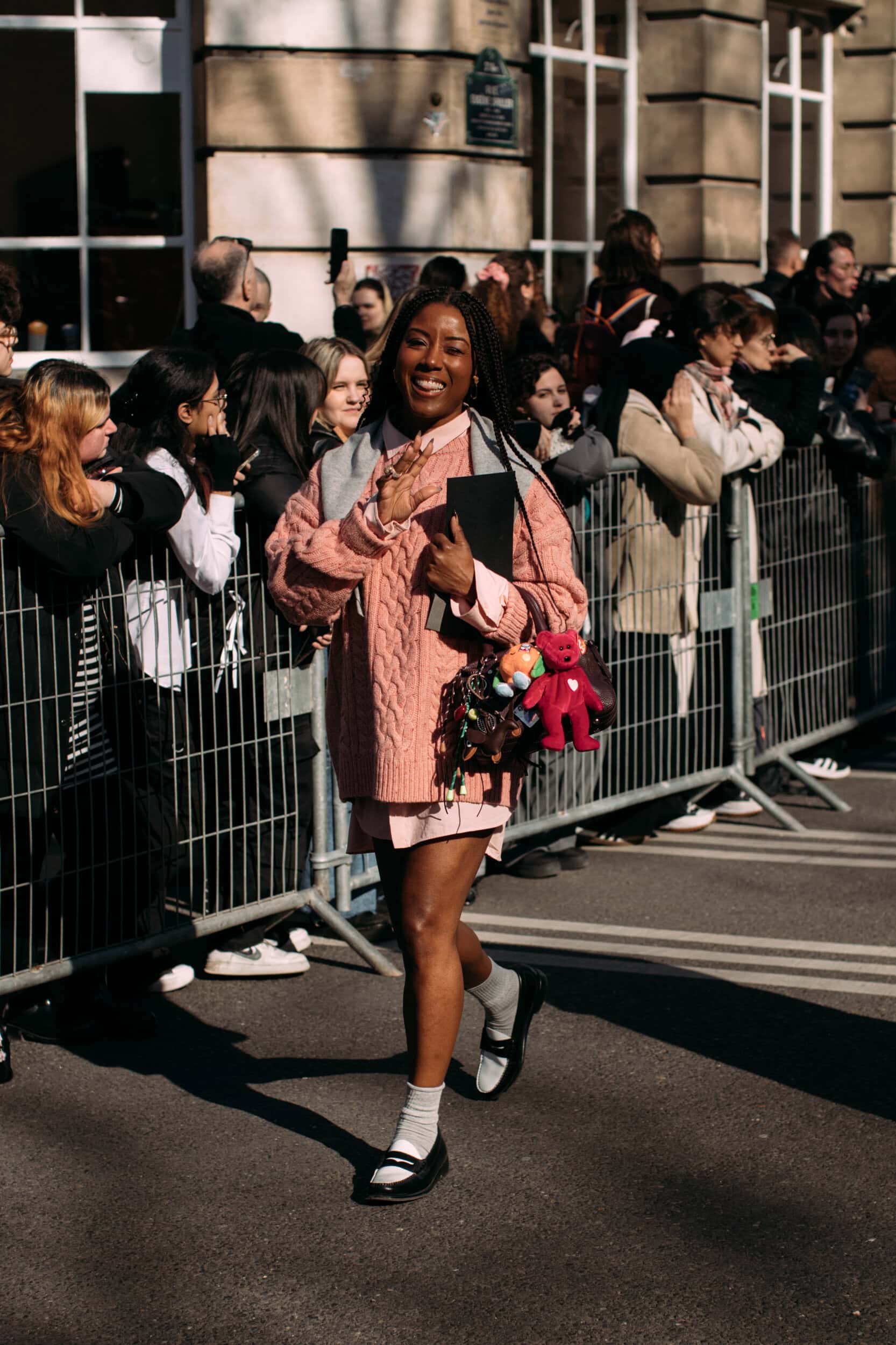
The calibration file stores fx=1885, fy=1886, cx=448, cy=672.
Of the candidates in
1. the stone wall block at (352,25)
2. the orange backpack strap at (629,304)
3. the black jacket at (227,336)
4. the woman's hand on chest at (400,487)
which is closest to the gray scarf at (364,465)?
the woman's hand on chest at (400,487)

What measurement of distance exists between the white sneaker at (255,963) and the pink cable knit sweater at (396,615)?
179 cm

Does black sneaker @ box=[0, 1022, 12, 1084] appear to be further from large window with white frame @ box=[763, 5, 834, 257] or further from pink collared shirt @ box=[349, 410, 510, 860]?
large window with white frame @ box=[763, 5, 834, 257]

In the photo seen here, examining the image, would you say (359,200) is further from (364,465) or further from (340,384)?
(364,465)

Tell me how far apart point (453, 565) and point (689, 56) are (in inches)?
415

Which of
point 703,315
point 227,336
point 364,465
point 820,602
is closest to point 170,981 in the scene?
point 364,465

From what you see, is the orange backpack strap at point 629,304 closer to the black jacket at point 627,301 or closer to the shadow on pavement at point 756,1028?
the black jacket at point 627,301

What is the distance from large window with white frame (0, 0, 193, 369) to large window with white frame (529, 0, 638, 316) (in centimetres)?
272

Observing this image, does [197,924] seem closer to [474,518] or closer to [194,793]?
[194,793]

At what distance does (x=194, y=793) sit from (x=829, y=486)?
4.14 meters

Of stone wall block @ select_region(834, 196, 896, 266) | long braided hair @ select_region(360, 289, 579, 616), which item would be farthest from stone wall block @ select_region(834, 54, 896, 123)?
long braided hair @ select_region(360, 289, 579, 616)

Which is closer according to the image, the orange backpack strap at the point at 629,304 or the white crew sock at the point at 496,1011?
the white crew sock at the point at 496,1011

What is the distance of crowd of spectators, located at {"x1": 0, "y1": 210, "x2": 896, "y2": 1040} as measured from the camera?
16.9ft

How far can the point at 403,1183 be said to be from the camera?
13.6 ft

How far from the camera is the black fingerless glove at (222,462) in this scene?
5.62 m
